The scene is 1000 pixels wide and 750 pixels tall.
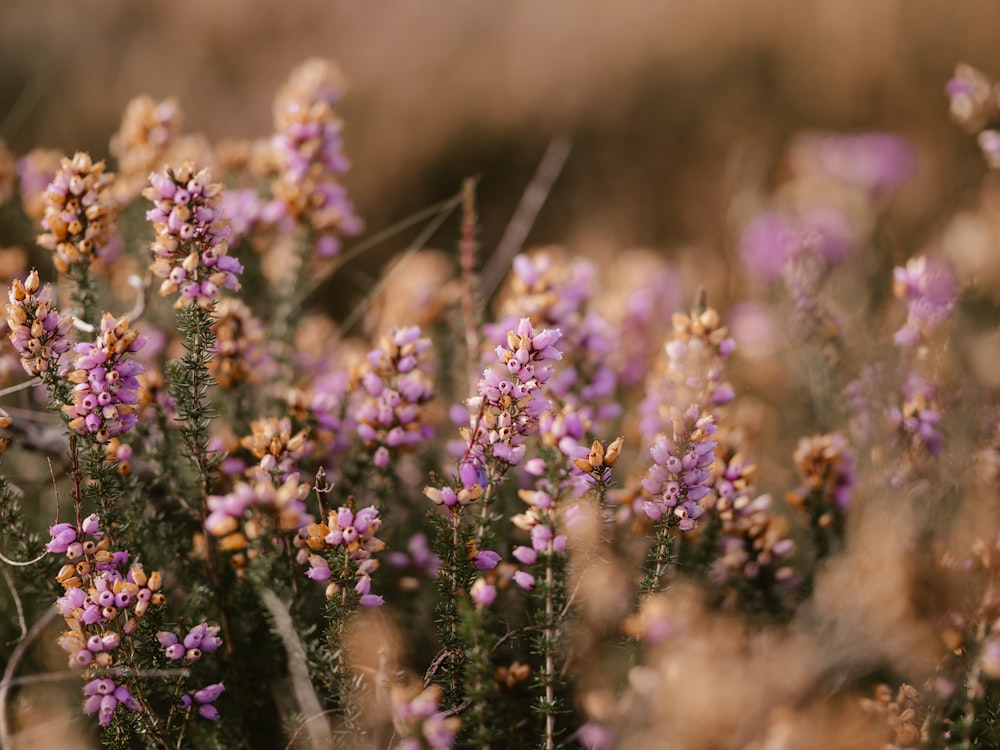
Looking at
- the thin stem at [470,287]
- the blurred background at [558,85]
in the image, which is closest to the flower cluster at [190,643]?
the thin stem at [470,287]

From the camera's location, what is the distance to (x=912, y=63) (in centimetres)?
478

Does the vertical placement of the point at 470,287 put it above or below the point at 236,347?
above

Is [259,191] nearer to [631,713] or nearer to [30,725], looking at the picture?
[30,725]

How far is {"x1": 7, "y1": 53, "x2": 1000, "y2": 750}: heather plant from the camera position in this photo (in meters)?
1.28

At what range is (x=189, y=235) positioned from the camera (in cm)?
133

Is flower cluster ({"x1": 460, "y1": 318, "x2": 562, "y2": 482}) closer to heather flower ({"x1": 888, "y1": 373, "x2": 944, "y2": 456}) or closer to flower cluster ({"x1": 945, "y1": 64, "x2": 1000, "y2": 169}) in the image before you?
heather flower ({"x1": 888, "y1": 373, "x2": 944, "y2": 456})

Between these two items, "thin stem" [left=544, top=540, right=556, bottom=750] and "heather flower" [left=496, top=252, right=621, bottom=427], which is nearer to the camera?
"thin stem" [left=544, top=540, right=556, bottom=750]

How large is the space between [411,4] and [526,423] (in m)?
7.28

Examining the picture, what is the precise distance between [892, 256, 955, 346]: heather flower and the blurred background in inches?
63.5

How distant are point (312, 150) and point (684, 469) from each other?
1.23 meters

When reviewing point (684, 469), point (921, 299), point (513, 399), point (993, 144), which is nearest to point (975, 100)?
point (993, 144)

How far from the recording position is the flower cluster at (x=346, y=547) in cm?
127

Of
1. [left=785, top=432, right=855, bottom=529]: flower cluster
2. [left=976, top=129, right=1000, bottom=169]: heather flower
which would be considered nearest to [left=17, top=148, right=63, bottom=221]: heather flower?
[left=785, top=432, right=855, bottom=529]: flower cluster

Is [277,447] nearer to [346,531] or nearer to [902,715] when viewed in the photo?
[346,531]
